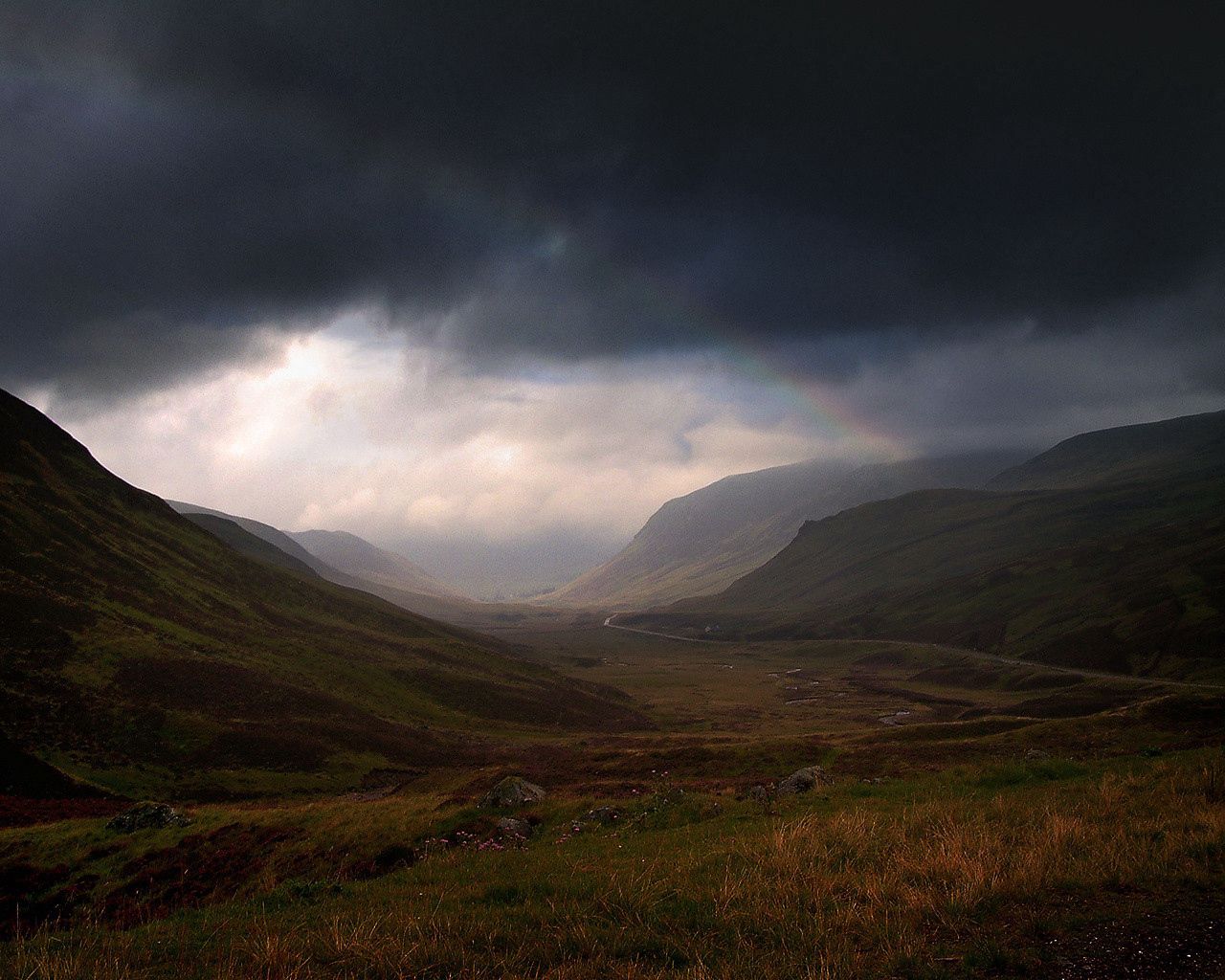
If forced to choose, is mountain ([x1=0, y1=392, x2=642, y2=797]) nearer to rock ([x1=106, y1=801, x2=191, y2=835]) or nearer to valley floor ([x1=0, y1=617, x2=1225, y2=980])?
rock ([x1=106, y1=801, x2=191, y2=835])

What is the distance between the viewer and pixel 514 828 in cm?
2241

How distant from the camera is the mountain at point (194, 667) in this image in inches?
2547

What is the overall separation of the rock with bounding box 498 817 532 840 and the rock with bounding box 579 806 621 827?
6.86ft

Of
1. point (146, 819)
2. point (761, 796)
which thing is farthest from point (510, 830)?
point (146, 819)

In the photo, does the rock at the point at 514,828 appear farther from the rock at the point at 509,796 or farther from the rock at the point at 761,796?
the rock at the point at 761,796

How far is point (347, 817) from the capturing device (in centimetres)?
2867

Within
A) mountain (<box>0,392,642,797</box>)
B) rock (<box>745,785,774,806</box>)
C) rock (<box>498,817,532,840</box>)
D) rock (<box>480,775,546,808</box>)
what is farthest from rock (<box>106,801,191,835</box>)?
mountain (<box>0,392,642,797</box>)

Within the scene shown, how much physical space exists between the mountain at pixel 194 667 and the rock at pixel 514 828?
2040 inches

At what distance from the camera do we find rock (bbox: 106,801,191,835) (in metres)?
32.8

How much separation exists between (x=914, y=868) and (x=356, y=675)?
11508 centimetres

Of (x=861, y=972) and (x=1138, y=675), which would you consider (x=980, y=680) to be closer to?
(x=1138, y=675)

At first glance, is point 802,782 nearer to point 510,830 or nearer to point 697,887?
point 510,830

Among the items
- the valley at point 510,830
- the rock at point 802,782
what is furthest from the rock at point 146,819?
the rock at point 802,782

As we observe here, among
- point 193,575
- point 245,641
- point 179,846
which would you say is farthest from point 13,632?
point 179,846
